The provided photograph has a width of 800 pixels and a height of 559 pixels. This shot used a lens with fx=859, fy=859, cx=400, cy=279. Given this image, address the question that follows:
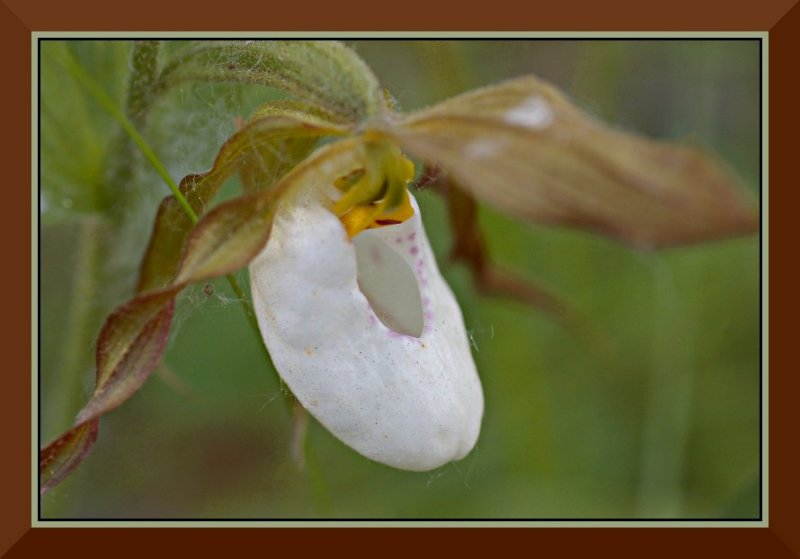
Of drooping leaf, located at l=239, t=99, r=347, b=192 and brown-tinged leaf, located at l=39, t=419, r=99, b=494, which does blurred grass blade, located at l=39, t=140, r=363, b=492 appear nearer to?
brown-tinged leaf, located at l=39, t=419, r=99, b=494

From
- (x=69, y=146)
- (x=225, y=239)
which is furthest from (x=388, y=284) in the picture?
(x=69, y=146)

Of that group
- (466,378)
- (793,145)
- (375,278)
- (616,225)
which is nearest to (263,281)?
(375,278)

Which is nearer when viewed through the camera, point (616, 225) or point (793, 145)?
point (616, 225)

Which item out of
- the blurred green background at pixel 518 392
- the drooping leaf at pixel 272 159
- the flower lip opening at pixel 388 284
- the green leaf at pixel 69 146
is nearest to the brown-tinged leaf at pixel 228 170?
the drooping leaf at pixel 272 159

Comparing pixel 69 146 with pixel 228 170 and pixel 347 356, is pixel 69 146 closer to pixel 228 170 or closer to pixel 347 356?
pixel 228 170

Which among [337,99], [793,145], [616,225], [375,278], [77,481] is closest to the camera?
[616,225]

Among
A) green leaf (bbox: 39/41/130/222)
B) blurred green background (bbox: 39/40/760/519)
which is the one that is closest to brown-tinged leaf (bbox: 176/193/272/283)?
green leaf (bbox: 39/41/130/222)

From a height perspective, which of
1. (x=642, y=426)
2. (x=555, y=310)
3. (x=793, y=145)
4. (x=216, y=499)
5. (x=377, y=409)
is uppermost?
(x=793, y=145)

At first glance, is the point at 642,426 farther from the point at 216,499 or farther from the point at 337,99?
the point at 337,99
